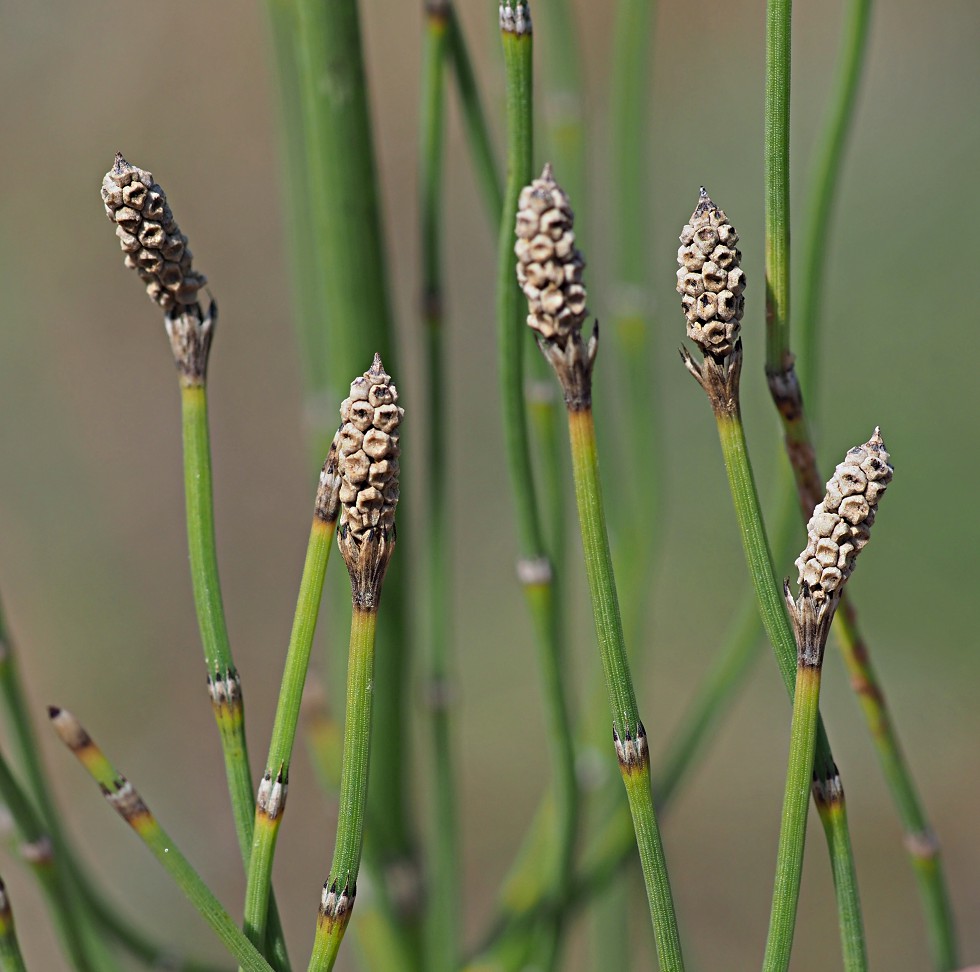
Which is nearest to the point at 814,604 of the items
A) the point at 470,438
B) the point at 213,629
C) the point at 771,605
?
the point at 771,605

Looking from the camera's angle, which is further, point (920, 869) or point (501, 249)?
point (920, 869)

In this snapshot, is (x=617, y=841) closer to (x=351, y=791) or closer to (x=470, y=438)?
(x=351, y=791)

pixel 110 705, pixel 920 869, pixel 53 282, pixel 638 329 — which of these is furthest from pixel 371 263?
pixel 53 282

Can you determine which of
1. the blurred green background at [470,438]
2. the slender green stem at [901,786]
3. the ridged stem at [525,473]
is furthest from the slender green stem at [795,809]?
the blurred green background at [470,438]

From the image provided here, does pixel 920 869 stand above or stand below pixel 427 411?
below

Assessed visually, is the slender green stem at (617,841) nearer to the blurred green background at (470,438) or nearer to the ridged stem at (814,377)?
the ridged stem at (814,377)

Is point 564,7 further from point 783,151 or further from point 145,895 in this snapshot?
point 145,895
